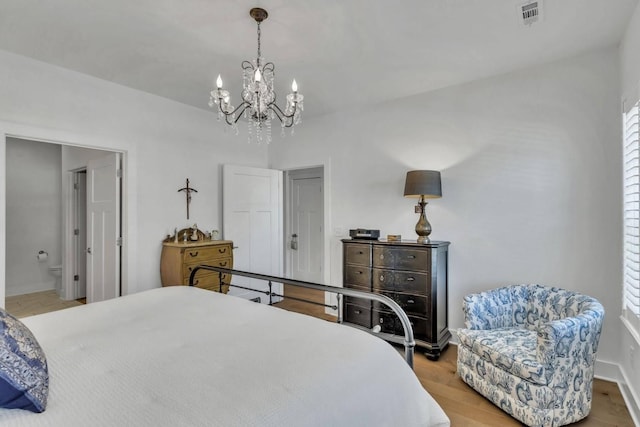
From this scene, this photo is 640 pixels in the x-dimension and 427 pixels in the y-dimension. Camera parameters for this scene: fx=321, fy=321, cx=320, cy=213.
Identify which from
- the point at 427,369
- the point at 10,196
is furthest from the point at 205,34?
the point at 10,196

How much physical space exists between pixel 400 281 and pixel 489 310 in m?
0.79

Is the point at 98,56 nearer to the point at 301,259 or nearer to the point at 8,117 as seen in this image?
the point at 8,117

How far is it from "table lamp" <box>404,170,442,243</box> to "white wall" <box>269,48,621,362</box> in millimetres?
267

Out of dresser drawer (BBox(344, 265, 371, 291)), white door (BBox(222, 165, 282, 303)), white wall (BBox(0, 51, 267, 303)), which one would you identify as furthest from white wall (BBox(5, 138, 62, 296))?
dresser drawer (BBox(344, 265, 371, 291))

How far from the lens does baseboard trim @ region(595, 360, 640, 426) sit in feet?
6.56

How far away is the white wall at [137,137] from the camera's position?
8.72 ft

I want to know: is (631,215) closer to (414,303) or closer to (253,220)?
(414,303)

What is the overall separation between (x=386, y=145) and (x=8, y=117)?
3463 millimetres

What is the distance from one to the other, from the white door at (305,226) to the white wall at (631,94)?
381 centimetres

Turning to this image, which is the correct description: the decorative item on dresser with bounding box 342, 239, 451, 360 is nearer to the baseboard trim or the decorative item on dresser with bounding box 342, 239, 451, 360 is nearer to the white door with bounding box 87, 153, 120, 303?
the baseboard trim

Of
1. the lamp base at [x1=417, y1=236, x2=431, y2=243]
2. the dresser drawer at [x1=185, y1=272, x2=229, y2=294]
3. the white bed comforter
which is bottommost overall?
the dresser drawer at [x1=185, y1=272, x2=229, y2=294]

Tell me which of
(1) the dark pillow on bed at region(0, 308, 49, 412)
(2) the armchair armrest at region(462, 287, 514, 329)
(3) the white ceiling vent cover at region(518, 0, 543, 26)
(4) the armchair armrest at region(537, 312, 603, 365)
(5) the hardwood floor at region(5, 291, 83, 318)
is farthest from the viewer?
(5) the hardwood floor at region(5, 291, 83, 318)

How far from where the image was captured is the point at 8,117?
2574 millimetres

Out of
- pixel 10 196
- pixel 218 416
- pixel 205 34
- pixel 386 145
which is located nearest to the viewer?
pixel 218 416
